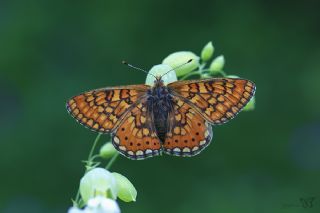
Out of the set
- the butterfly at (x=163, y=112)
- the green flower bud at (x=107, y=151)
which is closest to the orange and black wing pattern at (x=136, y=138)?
the butterfly at (x=163, y=112)

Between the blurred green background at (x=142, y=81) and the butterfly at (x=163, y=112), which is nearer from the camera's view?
the butterfly at (x=163, y=112)

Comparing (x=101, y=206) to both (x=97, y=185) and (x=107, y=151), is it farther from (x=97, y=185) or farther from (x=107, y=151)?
(x=107, y=151)

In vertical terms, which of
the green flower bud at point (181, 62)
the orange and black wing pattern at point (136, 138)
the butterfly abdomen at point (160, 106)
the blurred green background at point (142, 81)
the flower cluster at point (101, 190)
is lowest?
the blurred green background at point (142, 81)

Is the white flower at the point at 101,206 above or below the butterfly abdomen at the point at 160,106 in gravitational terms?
below

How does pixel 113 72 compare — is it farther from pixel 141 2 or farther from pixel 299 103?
pixel 299 103

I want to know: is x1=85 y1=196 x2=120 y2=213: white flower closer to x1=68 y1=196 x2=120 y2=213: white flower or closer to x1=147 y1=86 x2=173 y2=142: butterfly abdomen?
x1=68 y1=196 x2=120 y2=213: white flower

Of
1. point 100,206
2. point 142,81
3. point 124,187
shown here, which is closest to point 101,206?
point 100,206

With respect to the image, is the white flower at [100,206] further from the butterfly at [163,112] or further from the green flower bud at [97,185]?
the butterfly at [163,112]

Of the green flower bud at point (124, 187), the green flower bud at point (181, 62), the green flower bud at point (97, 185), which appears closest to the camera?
the green flower bud at point (97, 185)
